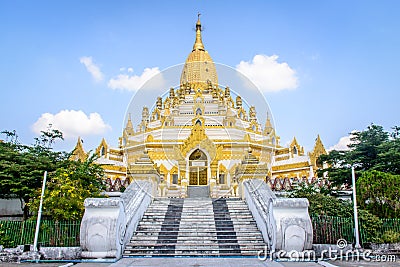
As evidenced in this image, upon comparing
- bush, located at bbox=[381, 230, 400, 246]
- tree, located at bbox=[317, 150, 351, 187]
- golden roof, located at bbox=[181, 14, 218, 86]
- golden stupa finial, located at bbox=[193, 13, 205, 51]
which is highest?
golden stupa finial, located at bbox=[193, 13, 205, 51]

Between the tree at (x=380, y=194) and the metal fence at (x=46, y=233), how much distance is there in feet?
32.4

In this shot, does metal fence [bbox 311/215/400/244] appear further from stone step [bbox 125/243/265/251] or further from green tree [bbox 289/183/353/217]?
stone step [bbox 125/243/265/251]

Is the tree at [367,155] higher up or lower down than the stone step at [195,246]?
higher up

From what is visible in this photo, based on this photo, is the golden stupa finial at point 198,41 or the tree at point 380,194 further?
the golden stupa finial at point 198,41

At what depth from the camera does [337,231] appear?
33.2ft

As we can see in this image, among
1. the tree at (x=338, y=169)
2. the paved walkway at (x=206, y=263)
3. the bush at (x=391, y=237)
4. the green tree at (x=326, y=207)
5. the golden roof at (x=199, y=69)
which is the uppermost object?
the golden roof at (x=199, y=69)

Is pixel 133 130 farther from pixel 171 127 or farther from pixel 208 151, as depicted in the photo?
pixel 208 151

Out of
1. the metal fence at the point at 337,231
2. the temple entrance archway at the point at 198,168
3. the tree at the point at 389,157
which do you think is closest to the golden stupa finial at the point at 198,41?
the temple entrance archway at the point at 198,168

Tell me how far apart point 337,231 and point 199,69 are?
3147cm

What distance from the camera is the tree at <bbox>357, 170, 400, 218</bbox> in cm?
1219

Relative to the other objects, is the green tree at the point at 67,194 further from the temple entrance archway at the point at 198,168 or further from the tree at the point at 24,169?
the temple entrance archway at the point at 198,168

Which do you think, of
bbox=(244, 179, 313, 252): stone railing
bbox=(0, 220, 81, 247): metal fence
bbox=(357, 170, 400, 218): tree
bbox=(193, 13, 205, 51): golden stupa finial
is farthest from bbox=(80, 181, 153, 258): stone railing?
bbox=(193, 13, 205, 51): golden stupa finial

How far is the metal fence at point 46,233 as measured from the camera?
32.1 feet

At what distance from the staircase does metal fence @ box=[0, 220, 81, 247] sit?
1.74 metres
